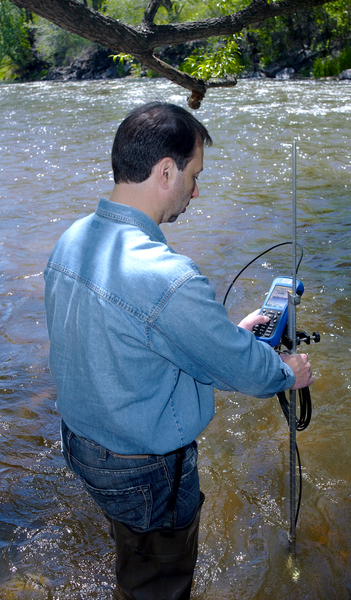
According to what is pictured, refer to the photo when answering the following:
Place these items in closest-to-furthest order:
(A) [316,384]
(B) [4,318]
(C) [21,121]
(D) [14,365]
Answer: (A) [316,384]
(D) [14,365]
(B) [4,318]
(C) [21,121]

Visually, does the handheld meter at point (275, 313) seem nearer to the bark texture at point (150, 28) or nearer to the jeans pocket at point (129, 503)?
the jeans pocket at point (129, 503)

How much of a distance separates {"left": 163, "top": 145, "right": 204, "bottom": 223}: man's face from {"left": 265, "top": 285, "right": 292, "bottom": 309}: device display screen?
90 centimetres

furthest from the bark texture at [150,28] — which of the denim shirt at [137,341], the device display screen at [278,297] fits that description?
the denim shirt at [137,341]

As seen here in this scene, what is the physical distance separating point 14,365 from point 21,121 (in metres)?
14.8

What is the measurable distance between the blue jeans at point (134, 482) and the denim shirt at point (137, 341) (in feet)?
0.25

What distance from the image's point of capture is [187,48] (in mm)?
34781

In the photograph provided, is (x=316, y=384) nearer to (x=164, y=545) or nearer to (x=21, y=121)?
(x=164, y=545)

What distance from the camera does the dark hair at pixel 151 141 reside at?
161 centimetres

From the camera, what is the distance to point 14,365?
445 cm

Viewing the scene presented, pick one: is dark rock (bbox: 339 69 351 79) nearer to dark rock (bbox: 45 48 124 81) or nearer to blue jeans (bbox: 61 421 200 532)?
dark rock (bbox: 45 48 124 81)

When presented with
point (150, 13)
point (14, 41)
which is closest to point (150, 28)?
point (150, 13)

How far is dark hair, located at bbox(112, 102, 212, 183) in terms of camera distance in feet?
5.29

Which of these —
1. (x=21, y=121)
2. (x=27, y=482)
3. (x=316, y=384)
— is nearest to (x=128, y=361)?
(x=27, y=482)

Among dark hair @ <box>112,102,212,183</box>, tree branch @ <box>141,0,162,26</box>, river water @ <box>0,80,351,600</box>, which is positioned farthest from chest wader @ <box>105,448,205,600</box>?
tree branch @ <box>141,0,162,26</box>
